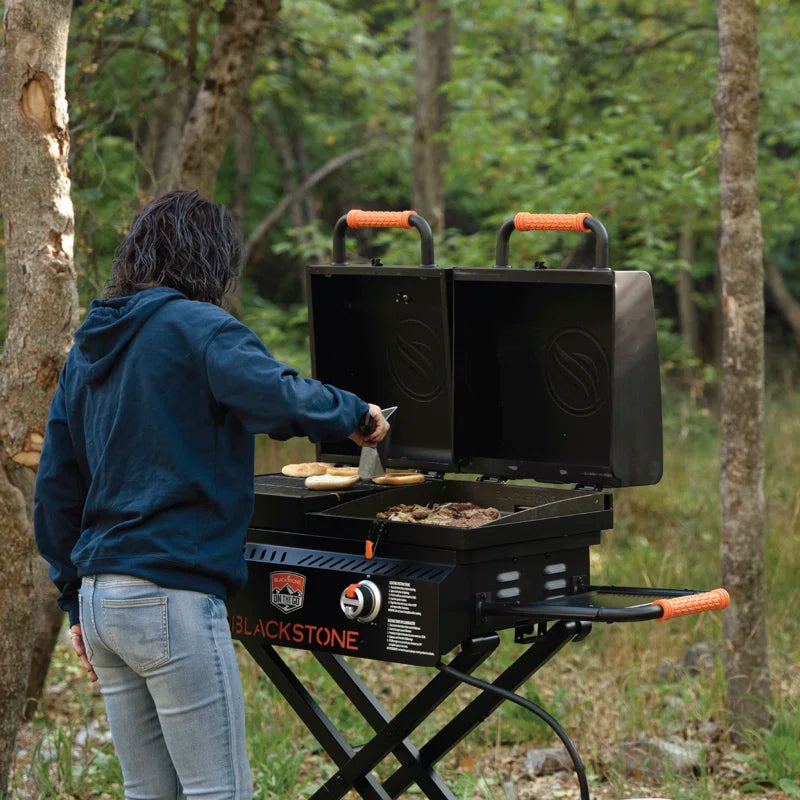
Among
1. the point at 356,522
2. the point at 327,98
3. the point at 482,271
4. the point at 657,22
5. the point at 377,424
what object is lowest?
the point at 356,522

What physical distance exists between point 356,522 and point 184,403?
577 mm

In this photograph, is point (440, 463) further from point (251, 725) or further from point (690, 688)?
point (690, 688)

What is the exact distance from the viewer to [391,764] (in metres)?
4.24

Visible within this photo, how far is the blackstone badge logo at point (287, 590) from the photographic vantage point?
110 inches

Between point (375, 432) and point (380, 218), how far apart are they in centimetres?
91

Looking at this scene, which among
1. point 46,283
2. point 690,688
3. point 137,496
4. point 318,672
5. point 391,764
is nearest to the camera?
point 137,496

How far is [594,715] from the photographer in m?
4.59

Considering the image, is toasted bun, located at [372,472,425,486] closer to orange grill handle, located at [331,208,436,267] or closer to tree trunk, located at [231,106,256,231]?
orange grill handle, located at [331,208,436,267]

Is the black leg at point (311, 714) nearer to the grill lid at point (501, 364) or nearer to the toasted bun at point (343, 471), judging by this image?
the toasted bun at point (343, 471)

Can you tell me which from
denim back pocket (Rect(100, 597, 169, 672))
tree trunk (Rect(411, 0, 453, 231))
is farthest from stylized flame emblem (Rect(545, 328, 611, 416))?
tree trunk (Rect(411, 0, 453, 231))

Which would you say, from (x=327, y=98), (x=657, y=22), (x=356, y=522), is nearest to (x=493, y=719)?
(x=356, y=522)

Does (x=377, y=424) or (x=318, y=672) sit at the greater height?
(x=377, y=424)

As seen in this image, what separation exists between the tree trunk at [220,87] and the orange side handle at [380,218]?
2082 mm

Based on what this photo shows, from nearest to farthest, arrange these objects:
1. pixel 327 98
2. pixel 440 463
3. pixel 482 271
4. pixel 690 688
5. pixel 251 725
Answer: pixel 482 271
pixel 440 463
pixel 251 725
pixel 690 688
pixel 327 98
